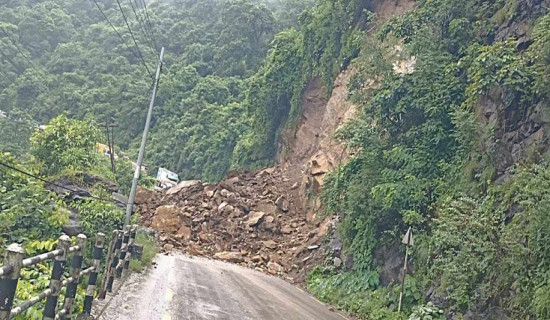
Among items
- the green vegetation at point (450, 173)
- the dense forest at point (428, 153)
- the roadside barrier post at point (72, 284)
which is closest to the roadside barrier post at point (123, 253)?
the dense forest at point (428, 153)

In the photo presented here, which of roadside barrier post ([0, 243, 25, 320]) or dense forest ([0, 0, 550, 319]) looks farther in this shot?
dense forest ([0, 0, 550, 319])

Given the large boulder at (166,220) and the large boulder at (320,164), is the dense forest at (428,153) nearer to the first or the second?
the large boulder at (320,164)

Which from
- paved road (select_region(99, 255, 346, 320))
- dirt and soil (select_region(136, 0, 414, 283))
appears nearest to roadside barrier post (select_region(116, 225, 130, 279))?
paved road (select_region(99, 255, 346, 320))

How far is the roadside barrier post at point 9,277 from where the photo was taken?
3.80 meters

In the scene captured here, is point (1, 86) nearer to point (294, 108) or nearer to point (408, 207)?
point (294, 108)

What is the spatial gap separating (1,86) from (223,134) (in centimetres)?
2537

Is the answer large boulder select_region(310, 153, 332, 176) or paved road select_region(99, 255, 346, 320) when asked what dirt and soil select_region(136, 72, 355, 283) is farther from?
paved road select_region(99, 255, 346, 320)

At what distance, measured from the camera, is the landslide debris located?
26859 millimetres

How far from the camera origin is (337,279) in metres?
19.7

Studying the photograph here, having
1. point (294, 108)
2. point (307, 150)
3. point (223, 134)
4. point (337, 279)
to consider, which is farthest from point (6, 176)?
point (223, 134)

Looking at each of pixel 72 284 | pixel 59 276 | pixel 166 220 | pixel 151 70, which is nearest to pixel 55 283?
Answer: pixel 59 276

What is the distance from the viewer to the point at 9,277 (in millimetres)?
3857

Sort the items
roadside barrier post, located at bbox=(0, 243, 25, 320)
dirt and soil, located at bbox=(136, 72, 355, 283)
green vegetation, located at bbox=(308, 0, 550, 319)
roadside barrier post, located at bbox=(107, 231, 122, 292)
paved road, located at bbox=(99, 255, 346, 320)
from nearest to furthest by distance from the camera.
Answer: roadside barrier post, located at bbox=(0, 243, 25, 320) → paved road, located at bbox=(99, 255, 346, 320) → roadside barrier post, located at bbox=(107, 231, 122, 292) → green vegetation, located at bbox=(308, 0, 550, 319) → dirt and soil, located at bbox=(136, 72, 355, 283)

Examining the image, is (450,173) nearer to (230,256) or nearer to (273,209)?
(230,256)
